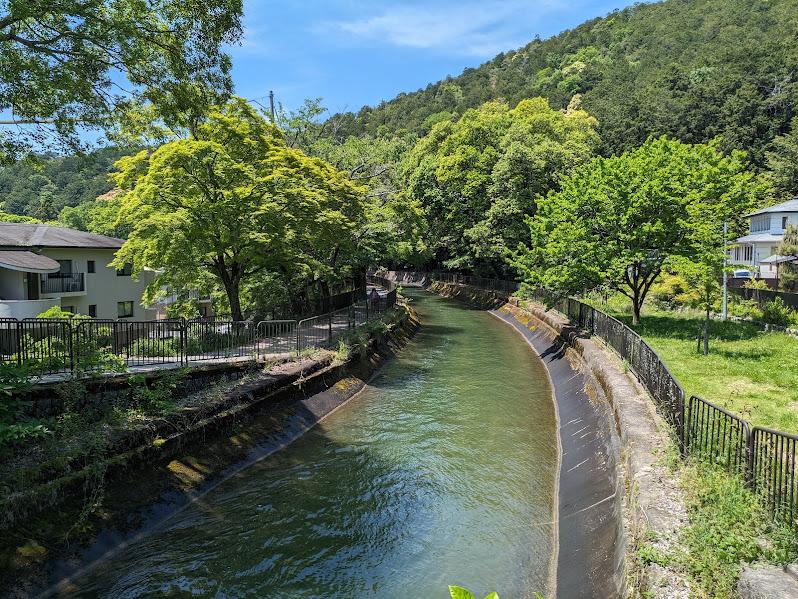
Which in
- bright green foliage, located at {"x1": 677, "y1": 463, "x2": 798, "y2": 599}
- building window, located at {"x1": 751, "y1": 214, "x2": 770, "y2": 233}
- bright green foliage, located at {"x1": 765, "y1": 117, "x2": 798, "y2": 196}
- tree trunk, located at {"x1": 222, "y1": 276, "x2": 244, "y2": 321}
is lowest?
bright green foliage, located at {"x1": 677, "y1": 463, "x2": 798, "y2": 599}

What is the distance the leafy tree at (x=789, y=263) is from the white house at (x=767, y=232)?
9031 mm

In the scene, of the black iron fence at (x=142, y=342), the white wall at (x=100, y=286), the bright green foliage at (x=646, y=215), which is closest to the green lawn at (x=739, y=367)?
the bright green foliage at (x=646, y=215)

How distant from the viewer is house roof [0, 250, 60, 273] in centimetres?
2223

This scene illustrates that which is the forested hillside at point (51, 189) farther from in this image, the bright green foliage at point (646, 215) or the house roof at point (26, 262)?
the bright green foliage at point (646, 215)

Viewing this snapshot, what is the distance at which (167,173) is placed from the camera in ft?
58.0

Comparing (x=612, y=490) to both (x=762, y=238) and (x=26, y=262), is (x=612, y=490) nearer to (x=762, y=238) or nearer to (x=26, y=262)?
(x=26, y=262)

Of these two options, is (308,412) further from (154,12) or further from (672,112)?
(672,112)

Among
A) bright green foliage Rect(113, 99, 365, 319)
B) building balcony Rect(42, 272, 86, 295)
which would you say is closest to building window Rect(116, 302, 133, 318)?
building balcony Rect(42, 272, 86, 295)

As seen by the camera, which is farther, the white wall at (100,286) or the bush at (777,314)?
the white wall at (100,286)

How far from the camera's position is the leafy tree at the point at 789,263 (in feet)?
87.5

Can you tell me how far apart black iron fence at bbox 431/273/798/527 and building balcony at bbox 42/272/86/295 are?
26.2m

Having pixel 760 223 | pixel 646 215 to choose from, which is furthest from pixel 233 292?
pixel 760 223

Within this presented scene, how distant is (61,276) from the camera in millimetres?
26797

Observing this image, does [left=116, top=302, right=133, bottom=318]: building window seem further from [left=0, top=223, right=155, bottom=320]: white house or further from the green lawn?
the green lawn
